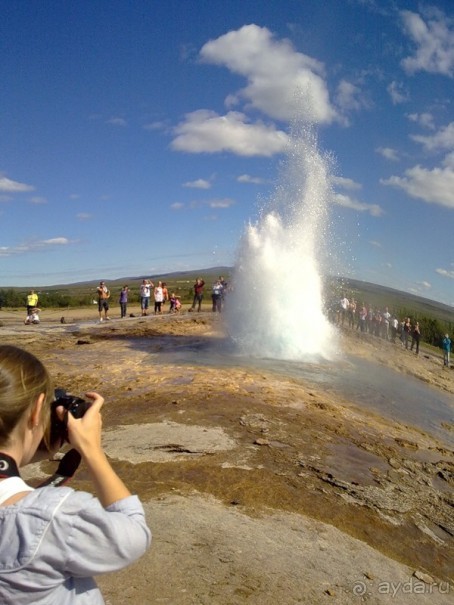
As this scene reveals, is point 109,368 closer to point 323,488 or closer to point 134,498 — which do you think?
point 323,488

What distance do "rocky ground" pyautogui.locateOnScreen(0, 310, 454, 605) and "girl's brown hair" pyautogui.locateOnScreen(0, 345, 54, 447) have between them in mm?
2130

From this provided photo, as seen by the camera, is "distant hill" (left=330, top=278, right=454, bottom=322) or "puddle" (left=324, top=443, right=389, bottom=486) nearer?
"puddle" (left=324, top=443, right=389, bottom=486)

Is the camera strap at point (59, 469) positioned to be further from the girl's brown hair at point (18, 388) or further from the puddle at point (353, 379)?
the puddle at point (353, 379)

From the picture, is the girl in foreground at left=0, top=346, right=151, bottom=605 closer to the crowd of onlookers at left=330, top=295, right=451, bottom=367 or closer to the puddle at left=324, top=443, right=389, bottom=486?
the puddle at left=324, top=443, right=389, bottom=486

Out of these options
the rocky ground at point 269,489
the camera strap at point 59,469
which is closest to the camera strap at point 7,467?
the camera strap at point 59,469

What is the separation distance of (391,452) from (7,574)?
669 centimetres

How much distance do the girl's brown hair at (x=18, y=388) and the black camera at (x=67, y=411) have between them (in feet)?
0.05

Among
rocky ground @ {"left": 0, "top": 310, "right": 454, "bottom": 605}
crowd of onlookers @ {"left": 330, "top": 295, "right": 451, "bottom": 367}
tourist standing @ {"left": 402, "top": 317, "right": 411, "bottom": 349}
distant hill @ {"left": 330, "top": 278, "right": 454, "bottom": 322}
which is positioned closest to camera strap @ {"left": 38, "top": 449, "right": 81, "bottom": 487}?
rocky ground @ {"left": 0, "top": 310, "right": 454, "bottom": 605}

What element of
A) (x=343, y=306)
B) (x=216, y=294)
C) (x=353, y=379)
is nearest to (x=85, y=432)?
(x=353, y=379)

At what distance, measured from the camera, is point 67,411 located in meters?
1.56

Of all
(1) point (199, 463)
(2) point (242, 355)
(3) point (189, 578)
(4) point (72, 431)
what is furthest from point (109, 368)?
(4) point (72, 431)

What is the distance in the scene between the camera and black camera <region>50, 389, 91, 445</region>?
157 cm

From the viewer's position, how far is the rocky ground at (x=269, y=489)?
353cm

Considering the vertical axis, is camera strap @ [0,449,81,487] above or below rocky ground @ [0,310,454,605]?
above
